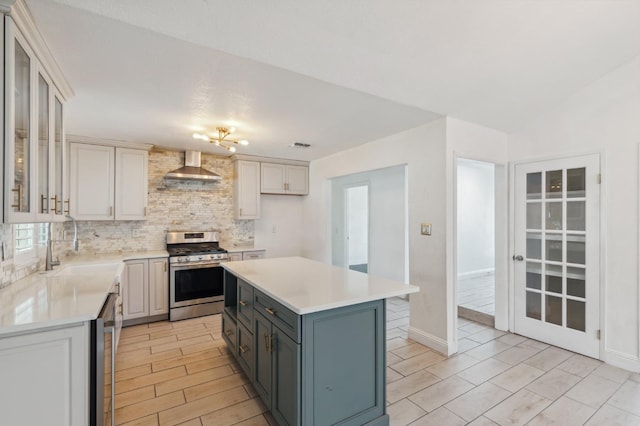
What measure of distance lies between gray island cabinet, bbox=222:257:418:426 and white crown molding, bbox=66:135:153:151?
114 inches

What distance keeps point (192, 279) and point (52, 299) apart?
7.82 feet

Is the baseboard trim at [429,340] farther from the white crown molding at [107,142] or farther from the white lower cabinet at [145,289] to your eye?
the white crown molding at [107,142]

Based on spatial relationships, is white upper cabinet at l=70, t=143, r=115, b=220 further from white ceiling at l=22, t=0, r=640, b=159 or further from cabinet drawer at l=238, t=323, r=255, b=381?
cabinet drawer at l=238, t=323, r=255, b=381

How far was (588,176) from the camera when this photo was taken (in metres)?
3.03

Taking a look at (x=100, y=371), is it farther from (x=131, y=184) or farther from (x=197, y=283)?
(x=131, y=184)

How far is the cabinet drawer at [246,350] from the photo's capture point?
2.35 metres

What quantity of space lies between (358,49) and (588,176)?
104 inches

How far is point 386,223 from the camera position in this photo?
5434 millimetres

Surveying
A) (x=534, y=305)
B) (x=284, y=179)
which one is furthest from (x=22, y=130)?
(x=534, y=305)

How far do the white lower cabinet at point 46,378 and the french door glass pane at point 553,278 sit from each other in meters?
4.07

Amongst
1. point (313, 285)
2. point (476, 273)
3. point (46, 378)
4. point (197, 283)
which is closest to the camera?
point (46, 378)

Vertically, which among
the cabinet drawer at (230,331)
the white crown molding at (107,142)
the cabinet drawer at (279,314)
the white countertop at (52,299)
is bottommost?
the cabinet drawer at (230,331)

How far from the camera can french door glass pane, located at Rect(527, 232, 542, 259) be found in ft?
11.2

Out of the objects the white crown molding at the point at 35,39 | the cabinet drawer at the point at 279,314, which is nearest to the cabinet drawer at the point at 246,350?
the cabinet drawer at the point at 279,314
